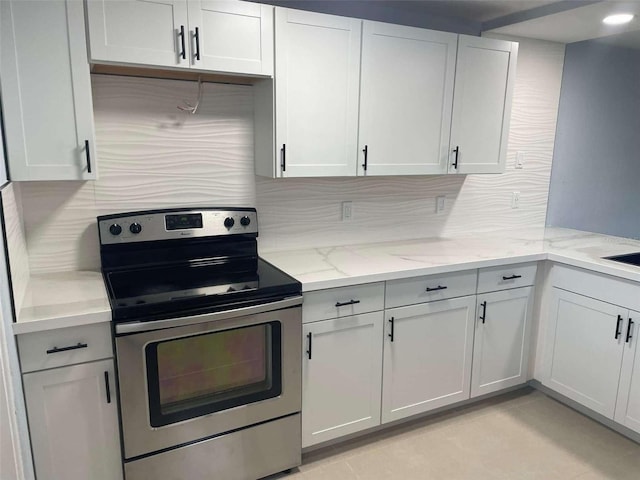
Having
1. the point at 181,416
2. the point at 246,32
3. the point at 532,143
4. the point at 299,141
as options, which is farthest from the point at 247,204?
the point at 532,143

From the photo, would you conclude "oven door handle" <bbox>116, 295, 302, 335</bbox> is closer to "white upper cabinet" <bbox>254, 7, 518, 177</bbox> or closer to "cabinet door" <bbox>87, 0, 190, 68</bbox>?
"white upper cabinet" <bbox>254, 7, 518, 177</bbox>

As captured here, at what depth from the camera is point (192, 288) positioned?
74.3 inches

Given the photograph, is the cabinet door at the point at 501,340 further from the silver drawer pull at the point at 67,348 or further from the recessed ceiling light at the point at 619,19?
the silver drawer pull at the point at 67,348

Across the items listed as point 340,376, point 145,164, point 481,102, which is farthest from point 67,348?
point 481,102

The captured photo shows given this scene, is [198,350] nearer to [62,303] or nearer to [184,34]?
[62,303]

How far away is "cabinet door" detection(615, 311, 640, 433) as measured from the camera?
7.39ft

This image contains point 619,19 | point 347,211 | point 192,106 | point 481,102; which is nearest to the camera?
point 192,106

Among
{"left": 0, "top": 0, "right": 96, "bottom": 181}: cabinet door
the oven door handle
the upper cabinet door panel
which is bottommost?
the oven door handle

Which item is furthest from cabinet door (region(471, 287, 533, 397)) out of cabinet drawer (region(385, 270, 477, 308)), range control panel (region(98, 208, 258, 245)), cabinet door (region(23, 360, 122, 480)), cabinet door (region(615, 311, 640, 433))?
cabinet door (region(23, 360, 122, 480))

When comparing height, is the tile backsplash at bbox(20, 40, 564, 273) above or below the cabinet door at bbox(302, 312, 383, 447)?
above

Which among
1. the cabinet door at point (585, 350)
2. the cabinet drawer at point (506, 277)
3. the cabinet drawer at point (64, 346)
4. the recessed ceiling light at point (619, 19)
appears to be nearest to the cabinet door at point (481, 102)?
the recessed ceiling light at point (619, 19)

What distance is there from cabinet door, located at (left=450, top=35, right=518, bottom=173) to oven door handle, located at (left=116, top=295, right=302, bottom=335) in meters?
1.29

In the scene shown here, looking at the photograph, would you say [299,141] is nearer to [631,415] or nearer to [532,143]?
[532,143]

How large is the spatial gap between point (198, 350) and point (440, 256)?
53.3 inches
